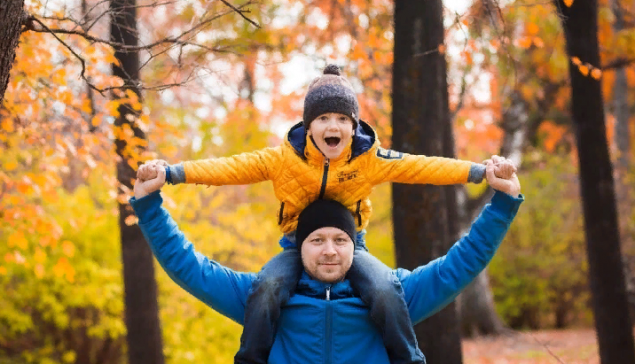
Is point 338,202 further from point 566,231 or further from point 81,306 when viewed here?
point 566,231

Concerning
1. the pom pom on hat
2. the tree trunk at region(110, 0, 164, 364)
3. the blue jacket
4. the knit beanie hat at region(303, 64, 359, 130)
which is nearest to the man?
the blue jacket

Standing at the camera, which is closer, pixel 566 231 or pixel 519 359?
pixel 519 359

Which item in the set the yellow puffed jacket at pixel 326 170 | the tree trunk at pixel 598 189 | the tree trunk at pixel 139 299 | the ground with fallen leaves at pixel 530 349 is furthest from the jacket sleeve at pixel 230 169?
the ground with fallen leaves at pixel 530 349

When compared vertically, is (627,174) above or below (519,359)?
above

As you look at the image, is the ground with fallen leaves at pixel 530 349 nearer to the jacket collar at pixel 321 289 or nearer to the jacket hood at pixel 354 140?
the jacket collar at pixel 321 289

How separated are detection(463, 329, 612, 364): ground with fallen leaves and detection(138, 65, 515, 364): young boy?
516 centimetres

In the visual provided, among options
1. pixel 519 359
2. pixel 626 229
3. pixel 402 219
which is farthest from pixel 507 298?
pixel 402 219

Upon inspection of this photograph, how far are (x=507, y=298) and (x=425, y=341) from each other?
9935mm

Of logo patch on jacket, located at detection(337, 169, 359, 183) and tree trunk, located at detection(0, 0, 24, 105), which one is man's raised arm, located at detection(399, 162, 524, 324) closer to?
logo patch on jacket, located at detection(337, 169, 359, 183)

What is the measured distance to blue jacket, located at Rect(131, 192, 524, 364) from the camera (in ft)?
9.34

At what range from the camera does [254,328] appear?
9.20 ft

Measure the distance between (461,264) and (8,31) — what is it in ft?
7.71

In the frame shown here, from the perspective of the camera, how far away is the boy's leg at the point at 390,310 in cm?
281

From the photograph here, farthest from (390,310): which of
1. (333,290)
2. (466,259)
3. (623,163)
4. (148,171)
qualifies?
(623,163)
